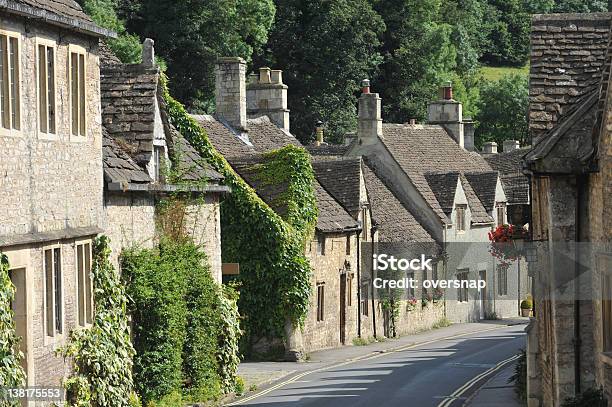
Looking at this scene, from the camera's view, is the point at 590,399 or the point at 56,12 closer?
the point at 590,399

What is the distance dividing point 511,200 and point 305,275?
101 feet

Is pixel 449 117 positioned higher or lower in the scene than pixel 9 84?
higher

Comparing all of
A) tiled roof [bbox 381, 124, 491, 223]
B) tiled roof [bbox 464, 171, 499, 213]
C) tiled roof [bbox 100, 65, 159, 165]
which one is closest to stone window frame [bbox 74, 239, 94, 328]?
tiled roof [bbox 100, 65, 159, 165]

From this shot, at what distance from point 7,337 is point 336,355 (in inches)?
1094

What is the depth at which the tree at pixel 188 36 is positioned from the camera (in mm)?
Result: 81875

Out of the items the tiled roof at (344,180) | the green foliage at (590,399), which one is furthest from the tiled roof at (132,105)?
the tiled roof at (344,180)

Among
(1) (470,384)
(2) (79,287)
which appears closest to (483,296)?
(1) (470,384)

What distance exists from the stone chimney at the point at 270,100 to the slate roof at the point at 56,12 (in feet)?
109

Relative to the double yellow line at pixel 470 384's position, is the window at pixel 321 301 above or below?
above

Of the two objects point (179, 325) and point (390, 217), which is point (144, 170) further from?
point (390, 217)

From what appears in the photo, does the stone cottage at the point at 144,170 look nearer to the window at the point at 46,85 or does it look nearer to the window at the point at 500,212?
the window at the point at 46,85

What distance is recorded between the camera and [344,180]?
5297 cm

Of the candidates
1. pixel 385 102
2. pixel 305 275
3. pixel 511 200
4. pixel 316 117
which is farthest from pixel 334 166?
pixel 385 102

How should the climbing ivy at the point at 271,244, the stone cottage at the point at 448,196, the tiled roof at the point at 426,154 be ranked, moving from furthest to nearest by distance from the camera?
the tiled roof at the point at 426,154 → the stone cottage at the point at 448,196 → the climbing ivy at the point at 271,244
